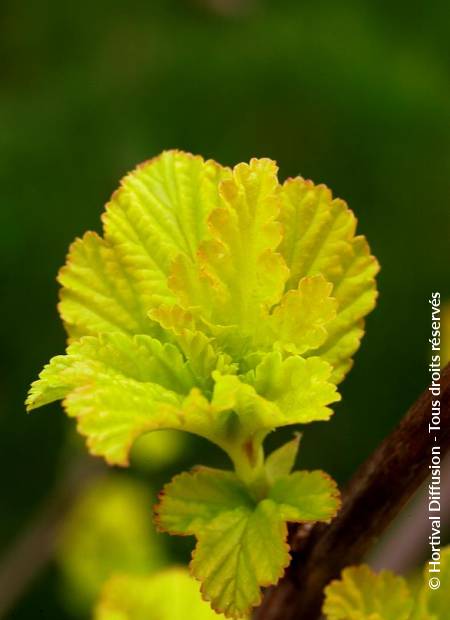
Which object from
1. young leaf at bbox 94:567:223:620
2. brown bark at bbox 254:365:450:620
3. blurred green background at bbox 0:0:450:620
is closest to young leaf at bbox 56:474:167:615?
blurred green background at bbox 0:0:450:620

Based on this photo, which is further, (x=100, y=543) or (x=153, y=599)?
(x=100, y=543)

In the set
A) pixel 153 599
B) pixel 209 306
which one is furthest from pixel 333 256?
pixel 153 599

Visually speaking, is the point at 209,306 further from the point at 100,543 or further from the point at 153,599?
the point at 100,543

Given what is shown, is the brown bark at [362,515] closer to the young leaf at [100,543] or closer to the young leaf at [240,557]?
the young leaf at [240,557]

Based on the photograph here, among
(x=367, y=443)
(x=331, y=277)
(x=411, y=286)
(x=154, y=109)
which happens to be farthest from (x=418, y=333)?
(x=331, y=277)

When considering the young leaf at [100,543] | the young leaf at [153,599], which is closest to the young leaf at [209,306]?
the young leaf at [153,599]
